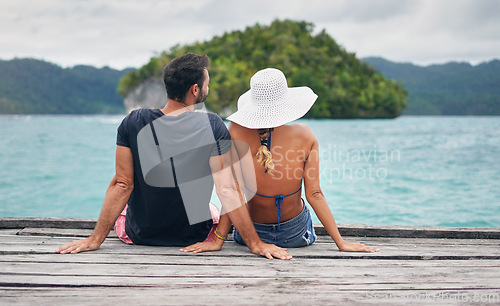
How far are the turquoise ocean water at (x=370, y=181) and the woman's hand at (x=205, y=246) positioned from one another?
9102 mm

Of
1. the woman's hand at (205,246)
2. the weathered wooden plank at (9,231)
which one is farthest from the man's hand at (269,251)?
the weathered wooden plank at (9,231)

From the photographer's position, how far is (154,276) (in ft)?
5.83

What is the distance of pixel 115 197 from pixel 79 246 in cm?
31

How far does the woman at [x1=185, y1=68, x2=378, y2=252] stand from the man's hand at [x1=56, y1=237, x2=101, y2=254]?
56 cm

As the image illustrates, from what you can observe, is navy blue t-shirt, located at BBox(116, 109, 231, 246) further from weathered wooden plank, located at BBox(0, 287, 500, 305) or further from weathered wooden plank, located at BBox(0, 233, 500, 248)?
weathered wooden plank, located at BBox(0, 287, 500, 305)

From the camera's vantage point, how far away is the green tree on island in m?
48.5

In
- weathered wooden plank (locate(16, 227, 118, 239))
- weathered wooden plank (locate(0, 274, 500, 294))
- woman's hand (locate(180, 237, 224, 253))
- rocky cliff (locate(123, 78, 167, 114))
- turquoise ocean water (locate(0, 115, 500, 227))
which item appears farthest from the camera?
rocky cliff (locate(123, 78, 167, 114))

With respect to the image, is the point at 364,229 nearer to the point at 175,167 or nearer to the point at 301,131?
the point at 301,131

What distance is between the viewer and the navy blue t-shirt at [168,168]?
2.11 metres

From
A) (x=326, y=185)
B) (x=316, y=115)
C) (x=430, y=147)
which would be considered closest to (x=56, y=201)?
(x=326, y=185)

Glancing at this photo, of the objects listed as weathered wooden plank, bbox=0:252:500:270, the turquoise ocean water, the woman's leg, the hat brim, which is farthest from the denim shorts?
the turquoise ocean water

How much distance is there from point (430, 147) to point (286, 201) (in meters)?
22.2

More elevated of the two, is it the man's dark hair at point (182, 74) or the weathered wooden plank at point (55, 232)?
the man's dark hair at point (182, 74)

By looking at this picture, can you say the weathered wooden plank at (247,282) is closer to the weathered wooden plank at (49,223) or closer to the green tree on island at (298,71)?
the weathered wooden plank at (49,223)
